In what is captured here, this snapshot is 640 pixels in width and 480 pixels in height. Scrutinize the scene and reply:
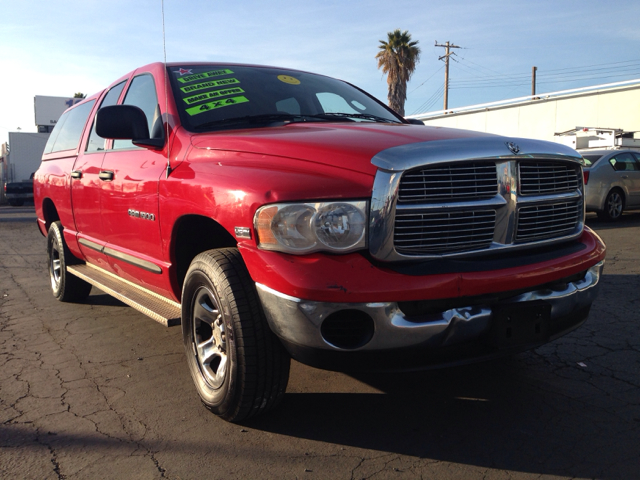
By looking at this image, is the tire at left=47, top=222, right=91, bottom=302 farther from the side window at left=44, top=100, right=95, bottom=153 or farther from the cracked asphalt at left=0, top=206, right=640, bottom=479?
the cracked asphalt at left=0, top=206, right=640, bottom=479

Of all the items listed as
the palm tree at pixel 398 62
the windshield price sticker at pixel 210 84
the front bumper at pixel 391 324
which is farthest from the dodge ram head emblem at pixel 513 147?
the palm tree at pixel 398 62

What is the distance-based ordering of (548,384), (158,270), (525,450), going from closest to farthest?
(525,450) < (548,384) < (158,270)

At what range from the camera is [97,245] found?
14.6 feet

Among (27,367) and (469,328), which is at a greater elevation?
(469,328)

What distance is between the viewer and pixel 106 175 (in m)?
4.06

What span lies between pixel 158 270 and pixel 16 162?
27.2m

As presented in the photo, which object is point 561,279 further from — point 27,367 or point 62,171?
point 62,171

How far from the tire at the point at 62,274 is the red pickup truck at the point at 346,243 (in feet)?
7.29

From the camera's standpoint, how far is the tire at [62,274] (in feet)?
17.7

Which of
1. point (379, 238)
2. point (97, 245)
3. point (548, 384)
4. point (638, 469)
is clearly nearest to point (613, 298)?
point (548, 384)

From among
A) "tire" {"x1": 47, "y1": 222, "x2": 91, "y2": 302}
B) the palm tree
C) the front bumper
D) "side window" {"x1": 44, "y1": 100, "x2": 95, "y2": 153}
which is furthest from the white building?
the front bumper

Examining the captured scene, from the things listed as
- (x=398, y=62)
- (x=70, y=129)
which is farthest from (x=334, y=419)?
(x=398, y=62)

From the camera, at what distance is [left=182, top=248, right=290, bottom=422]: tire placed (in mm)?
2592

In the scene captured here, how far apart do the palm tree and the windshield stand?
23664 millimetres
